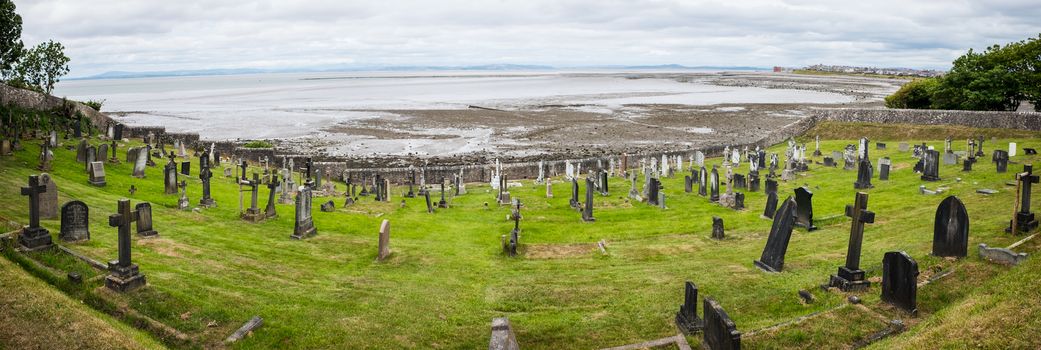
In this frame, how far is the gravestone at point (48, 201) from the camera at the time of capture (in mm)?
14883

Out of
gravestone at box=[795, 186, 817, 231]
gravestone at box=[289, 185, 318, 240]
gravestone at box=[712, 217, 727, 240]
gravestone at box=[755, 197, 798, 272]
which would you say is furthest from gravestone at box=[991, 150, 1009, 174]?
gravestone at box=[289, 185, 318, 240]

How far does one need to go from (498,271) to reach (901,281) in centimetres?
835

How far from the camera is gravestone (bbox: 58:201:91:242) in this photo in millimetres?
13125

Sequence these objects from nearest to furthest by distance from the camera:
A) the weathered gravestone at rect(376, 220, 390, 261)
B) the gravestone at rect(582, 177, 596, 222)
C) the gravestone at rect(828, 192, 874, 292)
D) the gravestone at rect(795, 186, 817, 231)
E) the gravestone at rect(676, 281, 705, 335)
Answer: the gravestone at rect(676, 281, 705, 335), the gravestone at rect(828, 192, 874, 292), the weathered gravestone at rect(376, 220, 390, 261), the gravestone at rect(795, 186, 817, 231), the gravestone at rect(582, 177, 596, 222)

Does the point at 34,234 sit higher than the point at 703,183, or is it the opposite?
the point at 34,234

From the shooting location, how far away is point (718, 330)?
877 centimetres

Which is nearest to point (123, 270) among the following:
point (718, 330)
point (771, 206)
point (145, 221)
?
point (145, 221)

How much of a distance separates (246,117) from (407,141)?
113ft

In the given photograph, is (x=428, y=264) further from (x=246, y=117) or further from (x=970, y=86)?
(x=246, y=117)

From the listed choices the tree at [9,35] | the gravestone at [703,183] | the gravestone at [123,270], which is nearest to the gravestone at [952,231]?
the gravestone at [703,183]

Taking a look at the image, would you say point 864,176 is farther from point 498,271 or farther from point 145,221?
point 145,221

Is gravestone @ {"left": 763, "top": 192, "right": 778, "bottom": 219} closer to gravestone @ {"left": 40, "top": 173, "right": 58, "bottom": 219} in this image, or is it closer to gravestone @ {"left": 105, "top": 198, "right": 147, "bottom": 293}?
gravestone @ {"left": 105, "top": 198, "right": 147, "bottom": 293}

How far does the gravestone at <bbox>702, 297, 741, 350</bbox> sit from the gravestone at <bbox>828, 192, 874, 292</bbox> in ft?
11.6

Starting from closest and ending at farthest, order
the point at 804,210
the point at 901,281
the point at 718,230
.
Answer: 1. the point at 901,281
2. the point at 804,210
3. the point at 718,230
